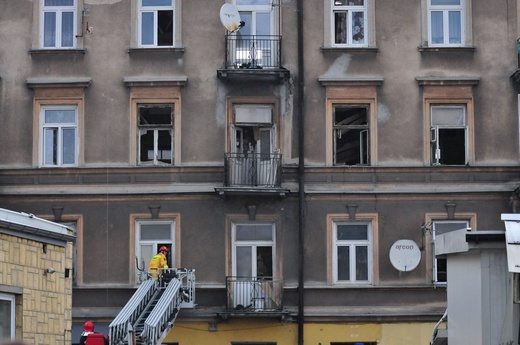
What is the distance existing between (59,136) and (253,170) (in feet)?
16.8

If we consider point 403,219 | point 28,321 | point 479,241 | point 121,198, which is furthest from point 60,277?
point 403,219

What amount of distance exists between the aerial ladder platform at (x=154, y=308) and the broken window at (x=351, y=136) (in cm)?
496

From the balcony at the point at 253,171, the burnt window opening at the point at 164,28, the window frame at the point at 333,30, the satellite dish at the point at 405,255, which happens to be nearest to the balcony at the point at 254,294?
the balcony at the point at 253,171

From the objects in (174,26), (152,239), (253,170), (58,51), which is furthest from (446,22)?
(58,51)

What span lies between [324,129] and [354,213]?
230 cm

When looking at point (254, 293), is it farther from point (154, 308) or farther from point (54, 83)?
point (54, 83)

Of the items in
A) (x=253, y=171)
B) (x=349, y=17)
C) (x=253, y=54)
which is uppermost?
(x=349, y=17)

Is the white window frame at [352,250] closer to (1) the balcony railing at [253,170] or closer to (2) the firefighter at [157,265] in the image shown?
(1) the balcony railing at [253,170]

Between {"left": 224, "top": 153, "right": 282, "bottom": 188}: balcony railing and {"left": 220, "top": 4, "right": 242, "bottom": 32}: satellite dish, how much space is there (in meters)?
3.27

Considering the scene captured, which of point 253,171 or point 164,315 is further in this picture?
point 253,171

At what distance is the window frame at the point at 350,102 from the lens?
3291 centimetres

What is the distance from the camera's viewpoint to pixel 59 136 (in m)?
33.1

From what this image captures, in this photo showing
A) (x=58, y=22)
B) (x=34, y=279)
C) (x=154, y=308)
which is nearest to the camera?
(x=34, y=279)

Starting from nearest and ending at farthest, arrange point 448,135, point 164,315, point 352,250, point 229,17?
point 164,315 → point 229,17 → point 352,250 → point 448,135
